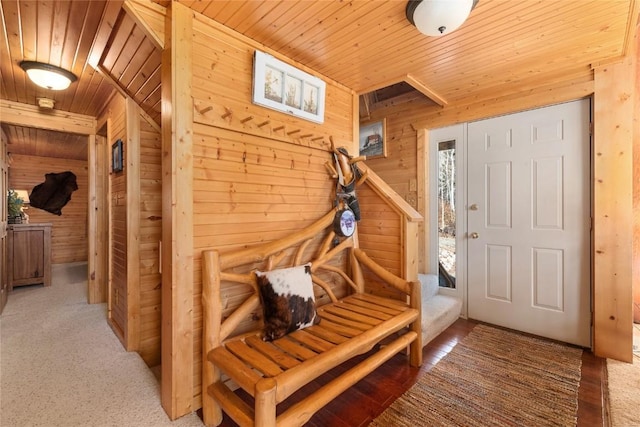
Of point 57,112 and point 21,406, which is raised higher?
point 57,112

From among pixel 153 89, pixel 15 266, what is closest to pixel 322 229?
pixel 153 89

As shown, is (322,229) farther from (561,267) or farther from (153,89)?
(561,267)

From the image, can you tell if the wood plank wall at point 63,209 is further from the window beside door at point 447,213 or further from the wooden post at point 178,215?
the window beside door at point 447,213

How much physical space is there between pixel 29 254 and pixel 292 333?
15.6 ft

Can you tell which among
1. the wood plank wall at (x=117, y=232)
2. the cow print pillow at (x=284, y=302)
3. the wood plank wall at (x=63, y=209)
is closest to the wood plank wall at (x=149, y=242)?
the wood plank wall at (x=117, y=232)

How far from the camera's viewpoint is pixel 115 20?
5.37 feet

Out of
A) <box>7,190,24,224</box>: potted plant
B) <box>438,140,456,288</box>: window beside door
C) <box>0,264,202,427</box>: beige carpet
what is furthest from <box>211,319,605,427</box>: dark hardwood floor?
<box>7,190,24,224</box>: potted plant

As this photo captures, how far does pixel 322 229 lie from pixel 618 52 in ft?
8.54

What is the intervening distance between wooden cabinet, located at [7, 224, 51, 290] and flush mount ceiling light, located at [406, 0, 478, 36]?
551cm

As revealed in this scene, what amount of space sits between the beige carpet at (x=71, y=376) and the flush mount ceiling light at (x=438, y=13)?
2547 mm

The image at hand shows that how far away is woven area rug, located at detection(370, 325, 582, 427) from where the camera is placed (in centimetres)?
155

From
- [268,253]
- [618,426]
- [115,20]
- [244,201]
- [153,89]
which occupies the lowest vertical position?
[618,426]

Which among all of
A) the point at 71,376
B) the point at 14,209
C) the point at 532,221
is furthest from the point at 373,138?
the point at 14,209

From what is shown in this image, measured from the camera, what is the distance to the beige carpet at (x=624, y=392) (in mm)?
1565
